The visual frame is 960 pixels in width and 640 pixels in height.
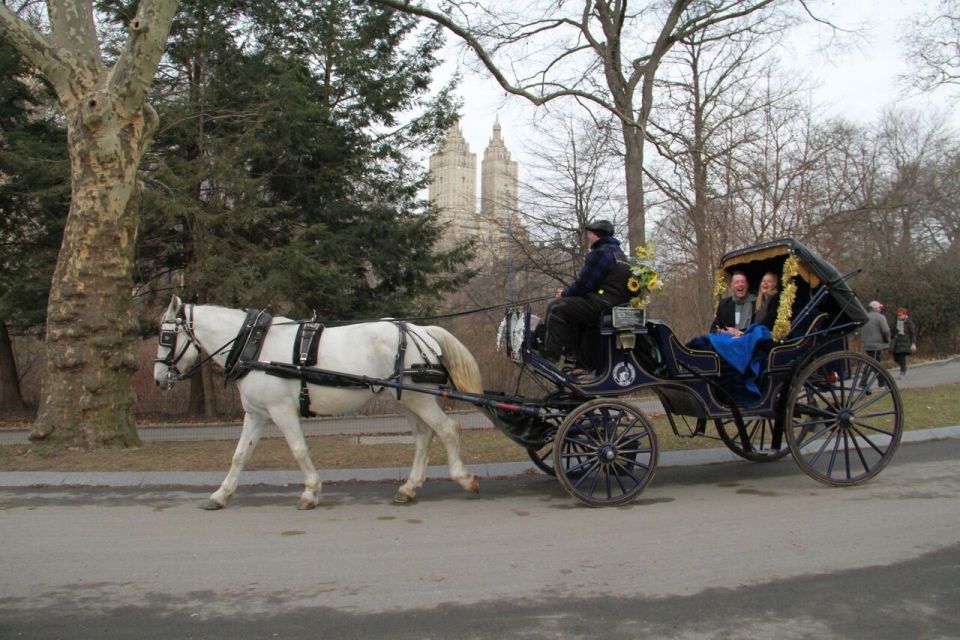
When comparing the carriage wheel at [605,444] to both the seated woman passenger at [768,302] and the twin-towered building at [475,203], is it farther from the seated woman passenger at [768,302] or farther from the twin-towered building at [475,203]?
the twin-towered building at [475,203]

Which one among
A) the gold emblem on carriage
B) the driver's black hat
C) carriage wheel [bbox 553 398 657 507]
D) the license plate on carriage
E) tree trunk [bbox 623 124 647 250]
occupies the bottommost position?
carriage wheel [bbox 553 398 657 507]


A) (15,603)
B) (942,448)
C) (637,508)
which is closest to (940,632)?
(637,508)

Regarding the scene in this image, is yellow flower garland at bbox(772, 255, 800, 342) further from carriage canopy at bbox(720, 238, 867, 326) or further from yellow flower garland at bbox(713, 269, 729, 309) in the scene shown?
yellow flower garland at bbox(713, 269, 729, 309)

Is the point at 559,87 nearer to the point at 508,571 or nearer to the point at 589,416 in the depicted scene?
the point at 589,416

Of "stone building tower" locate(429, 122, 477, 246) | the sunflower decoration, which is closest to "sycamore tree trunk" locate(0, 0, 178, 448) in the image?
the sunflower decoration

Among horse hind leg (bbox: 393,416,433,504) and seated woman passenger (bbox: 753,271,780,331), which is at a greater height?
seated woman passenger (bbox: 753,271,780,331)

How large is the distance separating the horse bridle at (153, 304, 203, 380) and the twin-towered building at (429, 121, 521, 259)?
36.7 ft

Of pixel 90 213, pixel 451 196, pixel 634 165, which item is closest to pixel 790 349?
pixel 634 165

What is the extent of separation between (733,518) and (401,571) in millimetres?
2760

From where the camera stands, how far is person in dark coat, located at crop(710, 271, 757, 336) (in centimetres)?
745

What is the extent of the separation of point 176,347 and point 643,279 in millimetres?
4389

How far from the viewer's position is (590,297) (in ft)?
21.1

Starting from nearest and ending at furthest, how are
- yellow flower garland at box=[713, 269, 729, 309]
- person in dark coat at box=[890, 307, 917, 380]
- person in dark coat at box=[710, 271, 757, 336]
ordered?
person in dark coat at box=[710, 271, 757, 336], yellow flower garland at box=[713, 269, 729, 309], person in dark coat at box=[890, 307, 917, 380]

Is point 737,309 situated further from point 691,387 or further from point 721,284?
point 691,387
